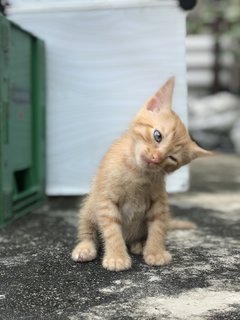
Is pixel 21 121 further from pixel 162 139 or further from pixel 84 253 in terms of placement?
pixel 162 139

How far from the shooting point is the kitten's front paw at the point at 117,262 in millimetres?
1697

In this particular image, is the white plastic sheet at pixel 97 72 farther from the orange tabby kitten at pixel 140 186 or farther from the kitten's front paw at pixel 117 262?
the kitten's front paw at pixel 117 262

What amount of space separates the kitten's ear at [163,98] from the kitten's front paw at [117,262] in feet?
1.96

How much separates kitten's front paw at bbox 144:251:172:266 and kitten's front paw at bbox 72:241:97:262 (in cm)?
21

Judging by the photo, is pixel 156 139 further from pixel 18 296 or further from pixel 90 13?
pixel 90 13

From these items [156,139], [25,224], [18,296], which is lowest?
[25,224]

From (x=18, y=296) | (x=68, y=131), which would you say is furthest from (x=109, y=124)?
(x=18, y=296)

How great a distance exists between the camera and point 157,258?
5.85ft

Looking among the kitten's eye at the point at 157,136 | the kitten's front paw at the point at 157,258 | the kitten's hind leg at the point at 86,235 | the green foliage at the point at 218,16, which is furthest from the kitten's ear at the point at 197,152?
the green foliage at the point at 218,16

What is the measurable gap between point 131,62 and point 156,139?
1300 millimetres

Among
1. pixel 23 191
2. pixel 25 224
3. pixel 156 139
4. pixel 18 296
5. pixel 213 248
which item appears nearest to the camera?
pixel 18 296

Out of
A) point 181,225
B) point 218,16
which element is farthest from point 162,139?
point 218,16

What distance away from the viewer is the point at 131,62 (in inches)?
113

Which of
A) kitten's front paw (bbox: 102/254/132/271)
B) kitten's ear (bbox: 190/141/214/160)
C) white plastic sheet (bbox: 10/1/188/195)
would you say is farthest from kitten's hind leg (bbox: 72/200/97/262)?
white plastic sheet (bbox: 10/1/188/195)
